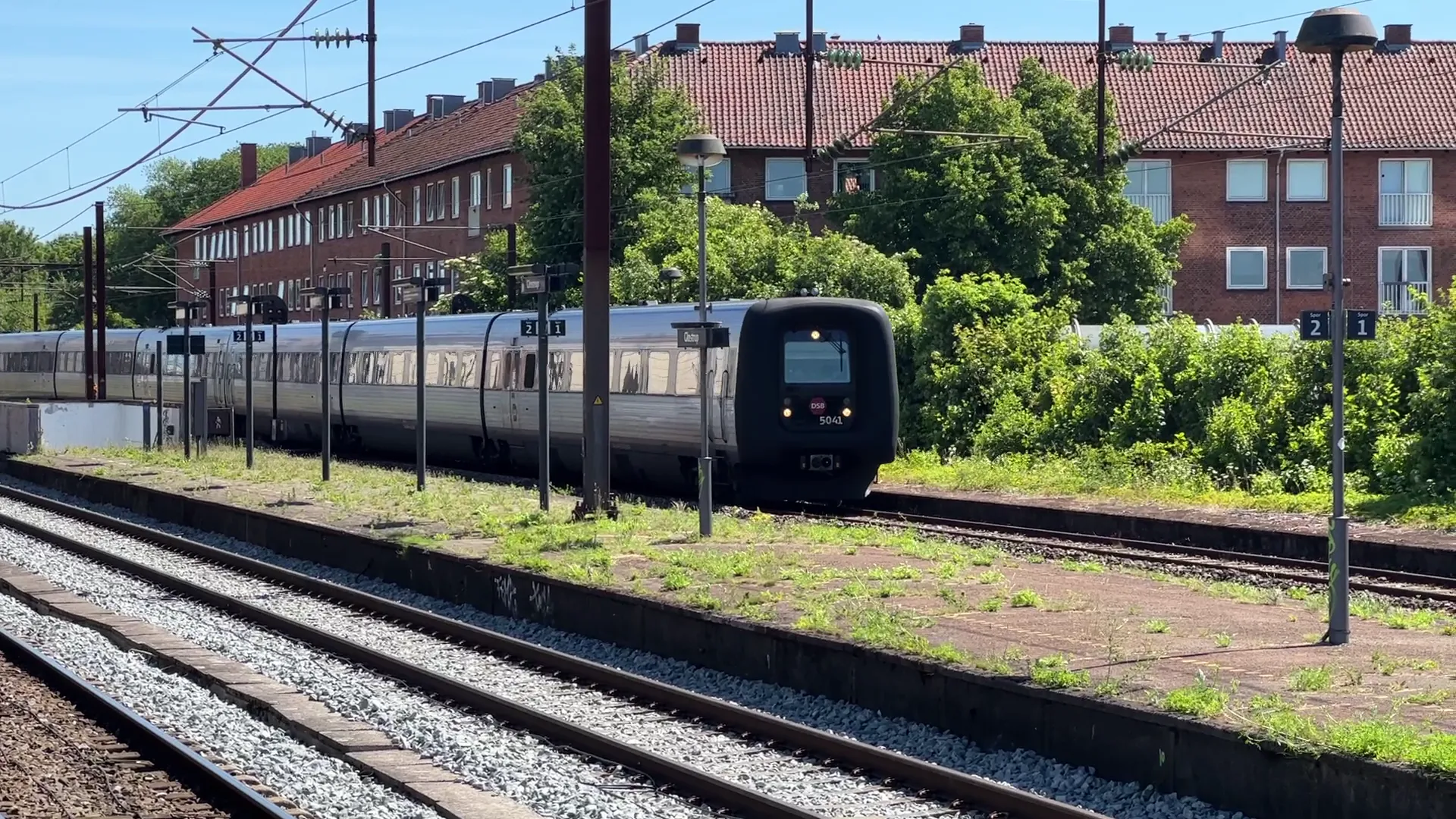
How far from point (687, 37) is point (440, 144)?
13059mm

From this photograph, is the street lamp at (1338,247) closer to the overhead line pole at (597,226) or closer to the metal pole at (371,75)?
the overhead line pole at (597,226)

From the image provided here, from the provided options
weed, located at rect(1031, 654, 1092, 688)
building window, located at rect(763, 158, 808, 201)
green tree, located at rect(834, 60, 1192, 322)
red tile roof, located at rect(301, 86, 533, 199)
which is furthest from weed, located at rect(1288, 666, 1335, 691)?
red tile roof, located at rect(301, 86, 533, 199)

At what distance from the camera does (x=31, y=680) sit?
13.1 metres

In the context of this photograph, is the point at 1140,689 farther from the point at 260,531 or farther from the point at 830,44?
the point at 830,44

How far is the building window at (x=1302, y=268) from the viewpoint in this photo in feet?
200

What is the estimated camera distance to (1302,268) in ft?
201

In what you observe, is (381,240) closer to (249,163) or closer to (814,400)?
(249,163)

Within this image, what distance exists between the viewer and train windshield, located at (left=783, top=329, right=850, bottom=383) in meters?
25.4

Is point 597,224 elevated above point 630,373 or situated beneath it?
elevated above

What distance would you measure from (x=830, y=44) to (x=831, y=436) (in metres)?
42.1

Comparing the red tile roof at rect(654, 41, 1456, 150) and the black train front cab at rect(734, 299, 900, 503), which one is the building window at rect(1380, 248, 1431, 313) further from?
the black train front cab at rect(734, 299, 900, 503)

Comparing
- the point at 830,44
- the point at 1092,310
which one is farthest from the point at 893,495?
the point at 830,44

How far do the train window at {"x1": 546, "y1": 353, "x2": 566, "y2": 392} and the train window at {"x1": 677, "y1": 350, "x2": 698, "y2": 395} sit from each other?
4.35m

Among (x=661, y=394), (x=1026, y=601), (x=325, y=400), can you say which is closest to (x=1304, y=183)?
(x=661, y=394)
